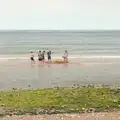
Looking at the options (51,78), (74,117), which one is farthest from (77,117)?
(51,78)

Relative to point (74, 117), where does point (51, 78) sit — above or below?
above

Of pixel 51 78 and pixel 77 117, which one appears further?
pixel 51 78

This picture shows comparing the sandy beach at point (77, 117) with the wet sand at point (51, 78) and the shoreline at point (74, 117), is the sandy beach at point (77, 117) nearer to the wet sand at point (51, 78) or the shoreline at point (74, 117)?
the shoreline at point (74, 117)

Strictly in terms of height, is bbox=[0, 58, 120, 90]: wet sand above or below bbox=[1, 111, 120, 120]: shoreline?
above

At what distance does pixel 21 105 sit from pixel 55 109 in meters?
1.71

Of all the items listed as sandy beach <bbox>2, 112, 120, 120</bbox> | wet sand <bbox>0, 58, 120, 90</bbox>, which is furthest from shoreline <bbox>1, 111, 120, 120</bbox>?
wet sand <bbox>0, 58, 120, 90</bbox>

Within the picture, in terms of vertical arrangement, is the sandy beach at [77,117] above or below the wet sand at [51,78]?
below

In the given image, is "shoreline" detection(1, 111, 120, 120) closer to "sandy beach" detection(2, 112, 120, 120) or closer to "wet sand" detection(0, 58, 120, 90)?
"sandy beach" detection(2, 112, 120, 120)

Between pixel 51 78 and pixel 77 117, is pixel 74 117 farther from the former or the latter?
pixel 51 78

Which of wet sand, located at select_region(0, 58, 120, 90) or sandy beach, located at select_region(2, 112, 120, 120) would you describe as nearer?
sandy beach, located at select_region(2, 112, 120, 120)

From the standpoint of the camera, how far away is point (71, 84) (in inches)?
1127

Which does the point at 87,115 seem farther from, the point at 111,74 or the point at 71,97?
the point at 111,74

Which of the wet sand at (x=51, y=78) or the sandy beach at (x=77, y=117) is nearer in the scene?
the sandy beach at (x=77, y=117)

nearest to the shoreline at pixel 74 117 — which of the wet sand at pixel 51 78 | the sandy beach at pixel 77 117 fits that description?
the sandy beach at pixel 77 117
